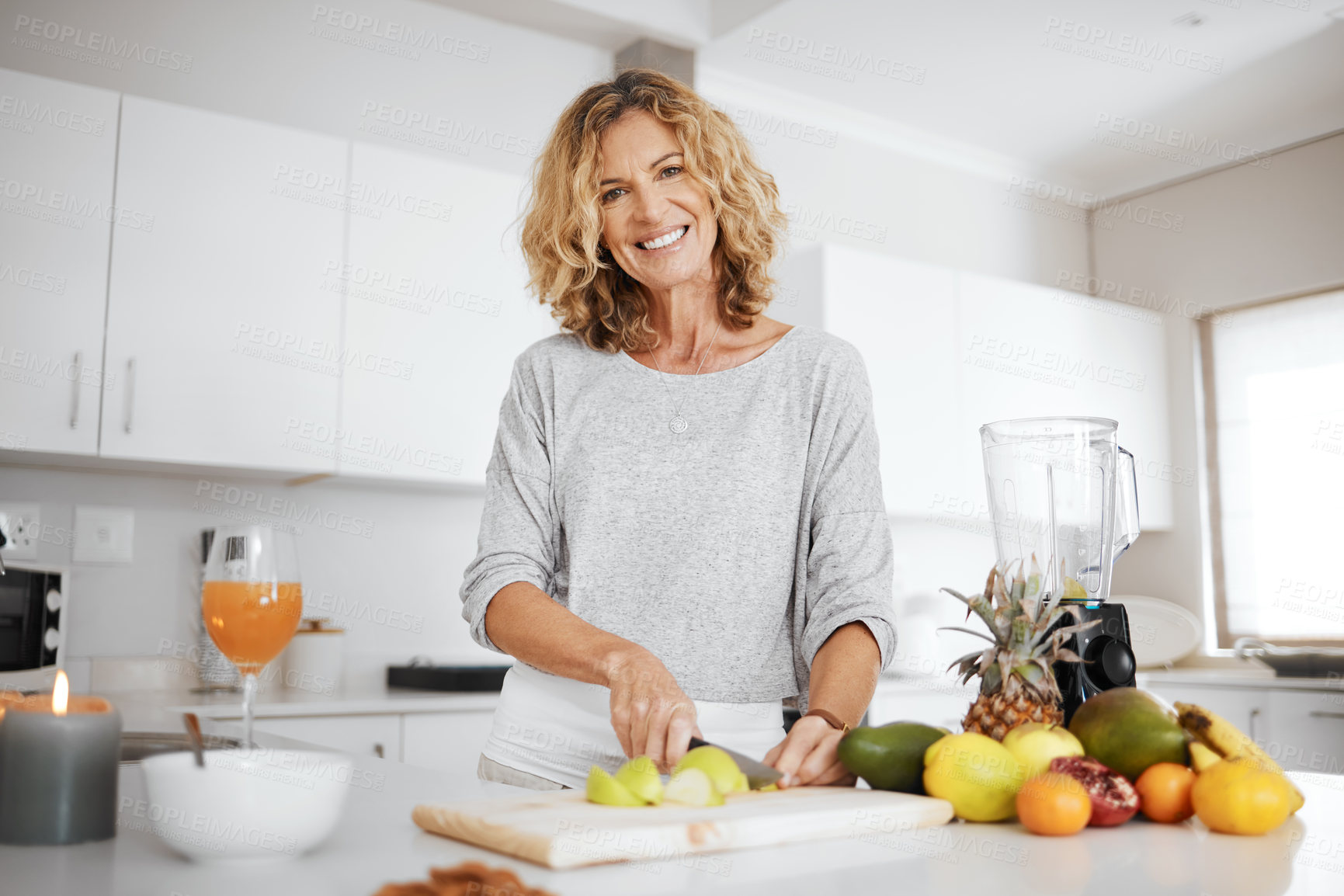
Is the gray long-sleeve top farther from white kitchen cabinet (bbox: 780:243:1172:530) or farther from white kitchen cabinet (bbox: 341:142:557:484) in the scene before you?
white kitchen cabinet (bbox: 780:243:1172:530)

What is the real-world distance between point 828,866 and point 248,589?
1.55ft

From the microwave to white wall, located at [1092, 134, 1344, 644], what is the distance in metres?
3.92

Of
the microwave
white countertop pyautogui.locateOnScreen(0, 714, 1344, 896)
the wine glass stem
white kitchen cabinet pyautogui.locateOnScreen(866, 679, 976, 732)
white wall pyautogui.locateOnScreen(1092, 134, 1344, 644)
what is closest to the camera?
white countertop pyautogui.locateOnScreen(0, 714, 1344, 896)

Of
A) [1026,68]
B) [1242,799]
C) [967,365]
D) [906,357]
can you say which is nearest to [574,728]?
[1242,799]

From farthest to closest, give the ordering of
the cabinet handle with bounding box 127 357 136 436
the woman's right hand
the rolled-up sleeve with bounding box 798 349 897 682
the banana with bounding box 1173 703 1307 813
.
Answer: the cabinet handle with bounding box 127 357 136 436
the rolled-up sleeve with bounding box 798 349 897 682
the woman's right hand
the banana with bounding box 1173 703 1307 813

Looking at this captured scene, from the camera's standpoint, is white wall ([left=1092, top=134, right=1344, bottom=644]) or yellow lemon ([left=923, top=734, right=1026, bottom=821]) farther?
white wall ([left=1092, top=134, right=1344, bottom=644])

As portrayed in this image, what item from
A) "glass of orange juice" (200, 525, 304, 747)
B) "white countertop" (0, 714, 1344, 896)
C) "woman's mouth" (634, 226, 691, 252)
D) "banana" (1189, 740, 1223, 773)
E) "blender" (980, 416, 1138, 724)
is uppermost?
"woman's mouth" (634, 226, 691, 252)

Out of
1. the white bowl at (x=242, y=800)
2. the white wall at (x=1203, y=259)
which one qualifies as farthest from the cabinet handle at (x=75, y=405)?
the white wall at (x=1203, y=259)

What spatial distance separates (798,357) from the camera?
146 centimetres

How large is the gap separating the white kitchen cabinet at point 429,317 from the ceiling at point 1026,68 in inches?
30.5

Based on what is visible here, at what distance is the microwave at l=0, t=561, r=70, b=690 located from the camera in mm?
2232

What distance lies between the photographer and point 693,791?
780 mm

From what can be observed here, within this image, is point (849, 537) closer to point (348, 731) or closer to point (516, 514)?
point (516, 514)

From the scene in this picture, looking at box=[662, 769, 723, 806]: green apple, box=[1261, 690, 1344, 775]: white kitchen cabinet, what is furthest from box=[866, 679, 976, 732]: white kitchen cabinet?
box=[662, 769, 723, 806]: green apple
